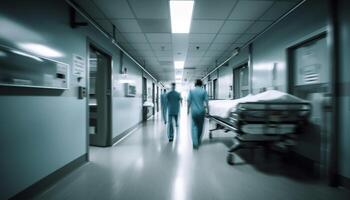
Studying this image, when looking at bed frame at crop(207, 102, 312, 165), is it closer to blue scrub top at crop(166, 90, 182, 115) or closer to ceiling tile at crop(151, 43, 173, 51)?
blue scrub top at crop(166, 90, 182, 115)

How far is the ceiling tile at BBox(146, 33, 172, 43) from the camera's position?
161 inches

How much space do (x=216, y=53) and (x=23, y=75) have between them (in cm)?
533

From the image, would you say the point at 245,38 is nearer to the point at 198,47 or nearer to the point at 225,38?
the point at 225,38

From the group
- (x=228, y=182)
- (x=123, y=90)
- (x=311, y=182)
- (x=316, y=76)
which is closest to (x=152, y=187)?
(x=228, y=182)

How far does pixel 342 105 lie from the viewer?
214 centimetres

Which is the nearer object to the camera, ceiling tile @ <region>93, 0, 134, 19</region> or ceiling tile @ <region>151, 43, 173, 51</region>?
ceiling tile @ <region>93, 0, 134, 19</region>

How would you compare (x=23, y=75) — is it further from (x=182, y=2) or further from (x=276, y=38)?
(x=276, y=38)

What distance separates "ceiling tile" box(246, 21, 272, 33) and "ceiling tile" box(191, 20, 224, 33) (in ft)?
2.34

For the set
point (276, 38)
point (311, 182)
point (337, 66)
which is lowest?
point (311, 182)

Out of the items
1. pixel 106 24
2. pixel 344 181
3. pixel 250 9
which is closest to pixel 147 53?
pixel 106 24

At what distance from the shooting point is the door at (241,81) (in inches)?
213

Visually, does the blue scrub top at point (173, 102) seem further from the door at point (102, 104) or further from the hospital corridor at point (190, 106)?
the door at point (102, 104)

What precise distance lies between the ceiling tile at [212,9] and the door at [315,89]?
1.44 meters

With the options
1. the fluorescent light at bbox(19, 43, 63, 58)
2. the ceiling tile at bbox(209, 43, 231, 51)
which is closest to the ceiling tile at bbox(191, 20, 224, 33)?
the ceiling tile at bbox(209, 43, 231, 51)
